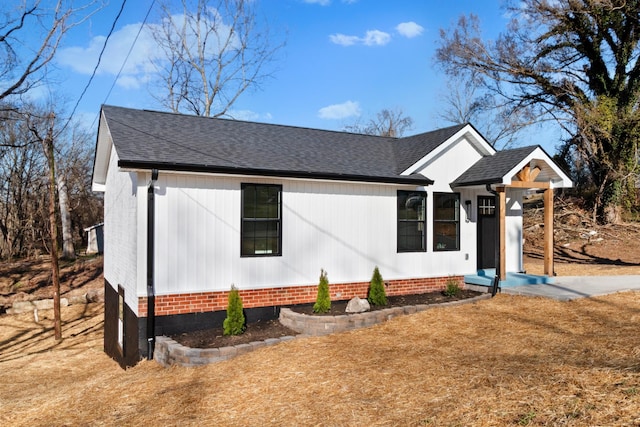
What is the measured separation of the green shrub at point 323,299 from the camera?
948cm

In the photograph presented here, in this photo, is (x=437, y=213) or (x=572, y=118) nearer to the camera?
(x=437, y=213)

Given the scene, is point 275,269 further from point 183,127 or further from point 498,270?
point 498,270

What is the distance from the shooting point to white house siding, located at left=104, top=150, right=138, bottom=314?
9.15m

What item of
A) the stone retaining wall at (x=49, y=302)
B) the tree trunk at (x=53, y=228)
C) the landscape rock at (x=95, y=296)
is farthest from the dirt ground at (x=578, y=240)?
the stone retaining wall at (x=49, y=302)

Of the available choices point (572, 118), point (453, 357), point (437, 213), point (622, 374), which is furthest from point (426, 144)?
point (572, 118)

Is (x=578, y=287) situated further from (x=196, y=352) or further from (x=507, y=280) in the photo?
(x=196, y=352)

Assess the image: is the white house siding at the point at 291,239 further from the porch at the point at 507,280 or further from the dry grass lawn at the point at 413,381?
the dry grass lawn at the point at 413,381

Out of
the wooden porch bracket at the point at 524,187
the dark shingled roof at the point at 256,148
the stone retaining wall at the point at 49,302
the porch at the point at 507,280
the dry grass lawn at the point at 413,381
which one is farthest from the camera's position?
the stone retaining wall at the point at 49,302

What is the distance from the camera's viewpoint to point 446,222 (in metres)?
12.1

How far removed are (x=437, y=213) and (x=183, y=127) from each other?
22.0ft

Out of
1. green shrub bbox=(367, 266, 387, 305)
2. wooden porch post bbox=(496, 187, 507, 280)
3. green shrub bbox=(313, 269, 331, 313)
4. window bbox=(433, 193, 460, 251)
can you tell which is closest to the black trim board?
green shrub bbox=(313, 269, 331, 313)

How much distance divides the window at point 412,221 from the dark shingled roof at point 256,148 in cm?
53

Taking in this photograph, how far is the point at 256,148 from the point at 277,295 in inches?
137

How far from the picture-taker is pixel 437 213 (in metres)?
11.9
